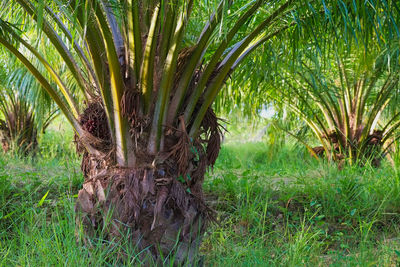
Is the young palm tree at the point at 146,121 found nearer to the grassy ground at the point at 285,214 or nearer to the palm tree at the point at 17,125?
the grassy ground at the point at 285,214

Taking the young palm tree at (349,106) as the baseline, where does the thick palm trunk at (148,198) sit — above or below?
below

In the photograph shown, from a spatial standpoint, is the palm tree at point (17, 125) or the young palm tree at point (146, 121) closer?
the young palm tree at point (146, 121)

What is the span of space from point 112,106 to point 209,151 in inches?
27.5

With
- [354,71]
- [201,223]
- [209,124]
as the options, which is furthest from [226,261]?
[354,71]

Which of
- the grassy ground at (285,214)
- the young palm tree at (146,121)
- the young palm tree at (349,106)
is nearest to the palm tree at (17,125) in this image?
the grassy ground at (285,214)

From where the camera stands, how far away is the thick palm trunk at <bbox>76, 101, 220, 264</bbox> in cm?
241

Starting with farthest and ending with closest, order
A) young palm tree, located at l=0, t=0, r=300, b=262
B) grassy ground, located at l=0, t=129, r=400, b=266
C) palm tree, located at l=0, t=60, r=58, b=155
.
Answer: palm tree, located at l=0, t=60, r=58, b=155, grassy ground, located at l=0, t=129, r=400, b=266, young palm tree, located at l=0, t=0, r=300, b=262

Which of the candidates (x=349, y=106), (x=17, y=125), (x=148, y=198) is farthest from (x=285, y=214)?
(x=17, y=125)

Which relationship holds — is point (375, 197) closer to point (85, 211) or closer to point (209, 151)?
point (209, 151)

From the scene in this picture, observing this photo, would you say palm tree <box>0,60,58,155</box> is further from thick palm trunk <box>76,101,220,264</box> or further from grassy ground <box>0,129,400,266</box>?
thick palm trunk <box>76,101,220,264</box>

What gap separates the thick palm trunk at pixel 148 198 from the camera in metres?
2.41

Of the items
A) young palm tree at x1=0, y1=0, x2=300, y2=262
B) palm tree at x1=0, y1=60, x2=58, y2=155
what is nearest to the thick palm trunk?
young palm tree at x1=0, y1=0, x2=300, y2=262

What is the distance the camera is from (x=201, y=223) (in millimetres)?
2648

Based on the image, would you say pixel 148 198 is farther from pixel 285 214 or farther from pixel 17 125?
pixel 17 125
